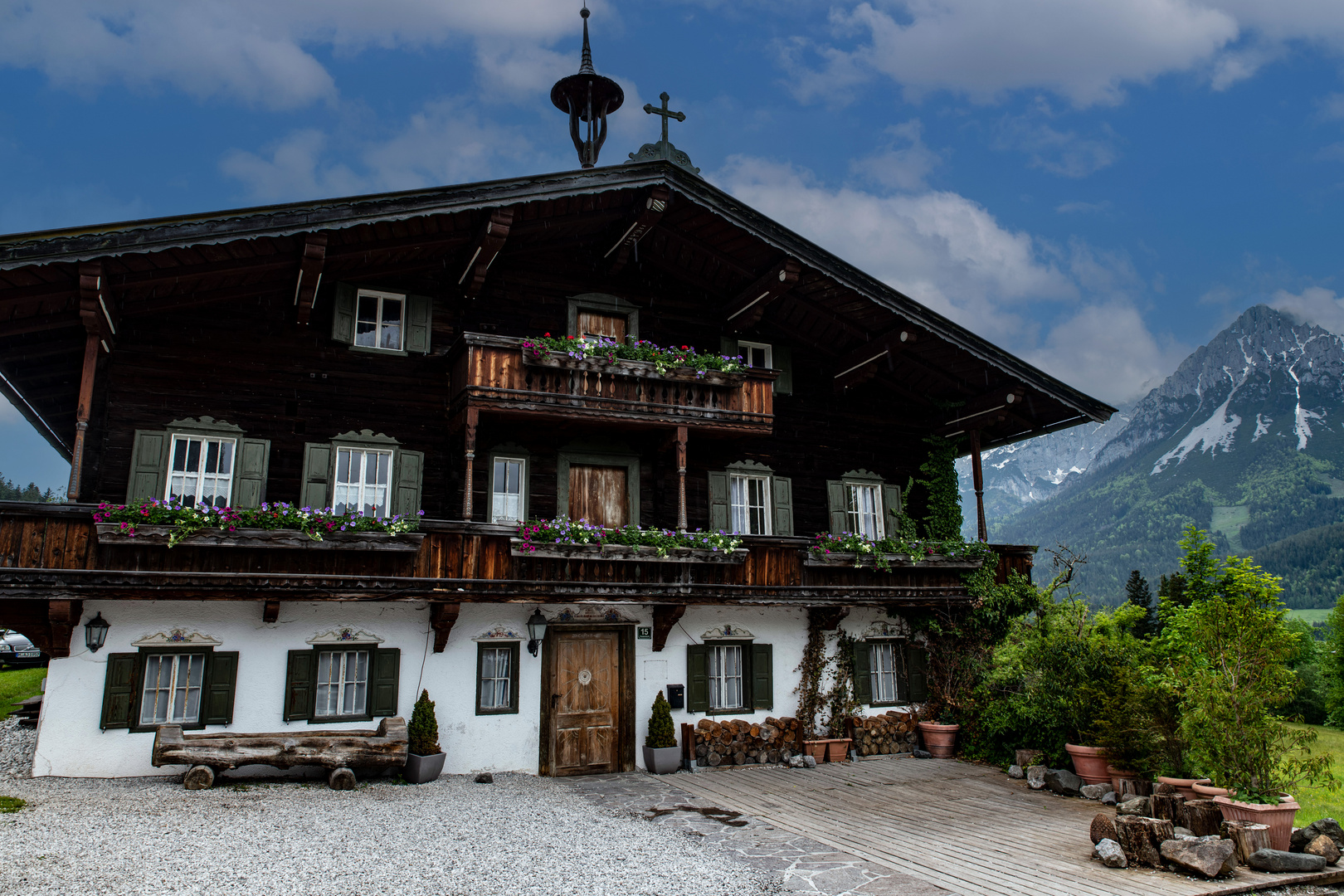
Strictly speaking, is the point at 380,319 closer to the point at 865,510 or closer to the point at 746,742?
the point at 746,742

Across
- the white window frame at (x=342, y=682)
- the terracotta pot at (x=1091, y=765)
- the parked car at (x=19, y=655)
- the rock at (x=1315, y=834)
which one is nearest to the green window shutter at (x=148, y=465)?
the white window frame at (x=342, y=682)

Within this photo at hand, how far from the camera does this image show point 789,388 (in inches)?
752

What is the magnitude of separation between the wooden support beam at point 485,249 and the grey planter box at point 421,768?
8310mm

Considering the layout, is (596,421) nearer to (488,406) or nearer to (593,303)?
(488,406)

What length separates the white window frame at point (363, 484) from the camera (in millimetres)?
15008

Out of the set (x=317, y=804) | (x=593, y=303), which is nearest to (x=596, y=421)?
(x=593, y=303)

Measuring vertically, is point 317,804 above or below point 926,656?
below

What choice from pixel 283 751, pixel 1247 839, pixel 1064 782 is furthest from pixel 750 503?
pixel 1247 839

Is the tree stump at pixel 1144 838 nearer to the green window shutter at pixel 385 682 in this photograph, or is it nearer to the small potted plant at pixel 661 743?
the small potted plant at pixel 661 743

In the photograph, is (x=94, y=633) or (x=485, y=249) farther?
(x=485, y=249)

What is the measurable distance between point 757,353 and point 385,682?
10.1 meters

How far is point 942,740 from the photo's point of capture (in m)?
17.2

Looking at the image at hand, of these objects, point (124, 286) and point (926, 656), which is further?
point (926, 656)

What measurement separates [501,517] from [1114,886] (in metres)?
10.9
